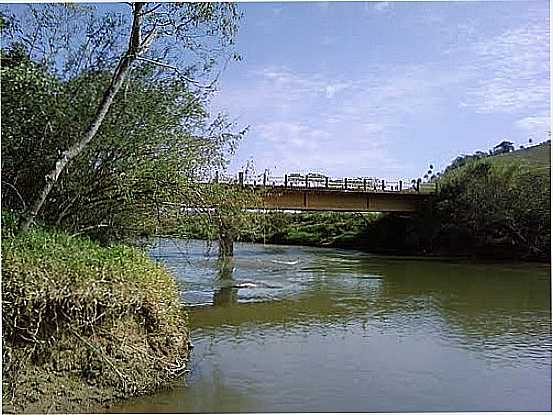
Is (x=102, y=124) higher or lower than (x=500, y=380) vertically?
higher

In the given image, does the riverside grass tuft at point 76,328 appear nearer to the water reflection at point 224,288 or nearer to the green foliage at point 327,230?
the water reflection at point 224,288

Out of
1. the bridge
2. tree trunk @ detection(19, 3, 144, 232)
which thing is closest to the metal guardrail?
the bridge

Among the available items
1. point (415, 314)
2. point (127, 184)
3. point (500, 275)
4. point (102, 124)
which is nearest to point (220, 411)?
point (127, 184)

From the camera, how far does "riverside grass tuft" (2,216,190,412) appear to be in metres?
2.93

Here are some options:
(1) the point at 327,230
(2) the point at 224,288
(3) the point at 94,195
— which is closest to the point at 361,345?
(3) the point at 94,195

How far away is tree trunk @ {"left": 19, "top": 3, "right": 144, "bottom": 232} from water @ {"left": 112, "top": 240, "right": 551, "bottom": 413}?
1201 mm

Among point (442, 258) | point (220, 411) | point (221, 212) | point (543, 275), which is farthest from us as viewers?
point (442, 258)

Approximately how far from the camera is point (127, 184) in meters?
4.25

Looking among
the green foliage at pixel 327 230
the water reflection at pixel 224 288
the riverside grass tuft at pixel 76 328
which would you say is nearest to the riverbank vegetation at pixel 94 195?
the riverside grass tuft at pixel 76 328

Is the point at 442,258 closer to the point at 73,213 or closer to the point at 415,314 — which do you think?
the point at 415,314

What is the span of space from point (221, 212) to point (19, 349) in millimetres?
2102

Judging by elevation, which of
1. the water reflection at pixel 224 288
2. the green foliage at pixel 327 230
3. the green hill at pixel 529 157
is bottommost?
the water reflection at pixel 224 288

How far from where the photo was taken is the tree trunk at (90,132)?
11.8 ft

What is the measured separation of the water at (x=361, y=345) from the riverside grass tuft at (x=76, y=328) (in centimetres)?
18
